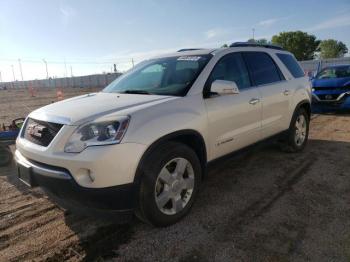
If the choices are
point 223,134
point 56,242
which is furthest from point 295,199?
point 56,242

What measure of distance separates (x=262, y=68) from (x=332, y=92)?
6.34 meters

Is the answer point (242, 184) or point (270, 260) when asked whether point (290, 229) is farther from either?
point (242, 184)

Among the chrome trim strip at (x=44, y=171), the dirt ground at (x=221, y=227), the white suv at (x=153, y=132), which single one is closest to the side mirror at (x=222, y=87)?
the white suv at (x=153, y=132)

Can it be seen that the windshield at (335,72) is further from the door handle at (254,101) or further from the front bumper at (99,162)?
the front bumper at (99,162)

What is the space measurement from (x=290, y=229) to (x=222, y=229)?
26.5 inches

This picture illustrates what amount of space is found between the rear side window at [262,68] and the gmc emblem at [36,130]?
9.32ft

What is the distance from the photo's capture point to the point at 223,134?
4023 mm

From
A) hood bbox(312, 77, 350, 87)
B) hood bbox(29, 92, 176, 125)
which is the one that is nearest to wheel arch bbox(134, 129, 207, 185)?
hood bbox(29, 92, 176, 125)

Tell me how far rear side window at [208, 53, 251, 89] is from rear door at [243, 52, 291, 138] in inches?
6.3

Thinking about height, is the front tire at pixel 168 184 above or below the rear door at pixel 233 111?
below

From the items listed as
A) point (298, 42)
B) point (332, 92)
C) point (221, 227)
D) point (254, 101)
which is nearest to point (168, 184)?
point (221, 227)

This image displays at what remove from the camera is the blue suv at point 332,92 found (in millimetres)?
9995

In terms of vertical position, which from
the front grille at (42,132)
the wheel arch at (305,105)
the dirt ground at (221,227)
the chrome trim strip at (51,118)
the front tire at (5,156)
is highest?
the chrome trim strip at (51,118)

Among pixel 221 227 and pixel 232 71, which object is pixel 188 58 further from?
pixel 221 227
